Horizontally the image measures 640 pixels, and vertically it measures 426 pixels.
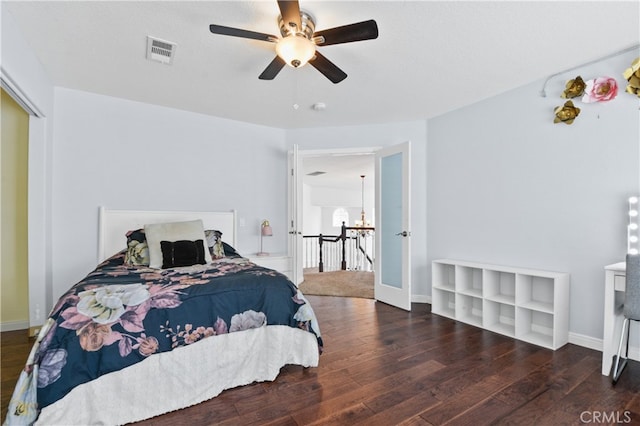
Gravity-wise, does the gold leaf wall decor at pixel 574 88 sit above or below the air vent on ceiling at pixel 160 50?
below

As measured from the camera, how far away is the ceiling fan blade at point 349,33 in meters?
1.85

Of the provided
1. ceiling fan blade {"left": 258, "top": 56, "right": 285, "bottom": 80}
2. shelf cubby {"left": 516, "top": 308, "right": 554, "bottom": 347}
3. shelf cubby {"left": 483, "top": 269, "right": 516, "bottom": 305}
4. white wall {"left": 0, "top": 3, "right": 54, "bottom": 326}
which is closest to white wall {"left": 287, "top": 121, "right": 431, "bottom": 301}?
shelf cubby {"left": 483, "top": 269, "right": 516, "bottom": 305}

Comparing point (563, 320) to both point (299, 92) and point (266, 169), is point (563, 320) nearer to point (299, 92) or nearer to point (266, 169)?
point (299, 92)

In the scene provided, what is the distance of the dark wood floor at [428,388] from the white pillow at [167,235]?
3.79ft

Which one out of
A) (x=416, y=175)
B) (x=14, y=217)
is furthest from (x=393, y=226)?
(x=14, y=217)

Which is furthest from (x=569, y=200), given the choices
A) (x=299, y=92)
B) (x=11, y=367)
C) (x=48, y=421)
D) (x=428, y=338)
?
(x=11, y=367)

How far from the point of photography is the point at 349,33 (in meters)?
1.93

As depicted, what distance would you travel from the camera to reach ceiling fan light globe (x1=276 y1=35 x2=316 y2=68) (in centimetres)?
198

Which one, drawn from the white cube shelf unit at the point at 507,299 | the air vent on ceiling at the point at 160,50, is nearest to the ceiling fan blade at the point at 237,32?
the air vent on ceiling at the point at 160,50

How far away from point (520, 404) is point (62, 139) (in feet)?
15.1

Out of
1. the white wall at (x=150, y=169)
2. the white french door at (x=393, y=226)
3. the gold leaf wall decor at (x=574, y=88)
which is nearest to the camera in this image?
the gold leaf wall decor at (x=574, y=88)

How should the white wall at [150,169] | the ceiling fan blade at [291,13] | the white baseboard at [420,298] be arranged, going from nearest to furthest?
1. the ceiling fan blade at [291,13]
2. the white wall at [150,169]
3. the white baseboard at [420,298]

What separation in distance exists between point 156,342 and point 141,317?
166 mm

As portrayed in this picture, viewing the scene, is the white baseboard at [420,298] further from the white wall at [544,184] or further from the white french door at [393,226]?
the white wall at [544,184]
